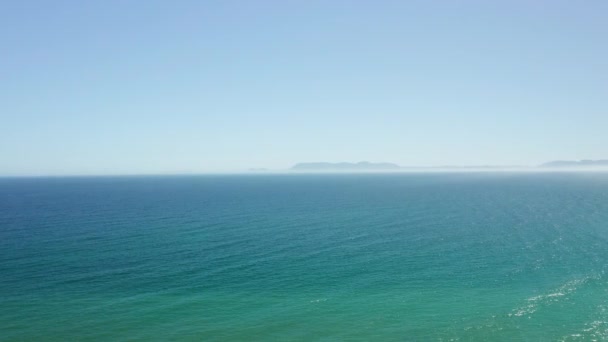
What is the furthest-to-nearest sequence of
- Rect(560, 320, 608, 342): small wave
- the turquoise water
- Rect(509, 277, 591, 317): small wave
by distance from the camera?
Rect(509, 277, 591, 317): small wave, the turquoise water, Rect(560, 320, 608, 342): small wave

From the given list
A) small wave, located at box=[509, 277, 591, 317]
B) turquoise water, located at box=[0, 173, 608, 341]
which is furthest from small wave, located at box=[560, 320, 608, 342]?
→ small wave, located at box=[509, 277, 591, 317]

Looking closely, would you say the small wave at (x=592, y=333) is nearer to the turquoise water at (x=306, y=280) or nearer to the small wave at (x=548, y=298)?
the turquoise water at (x=306, y=280)

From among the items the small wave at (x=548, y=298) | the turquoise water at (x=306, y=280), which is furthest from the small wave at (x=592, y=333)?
the small wave at (x=548, y=298)

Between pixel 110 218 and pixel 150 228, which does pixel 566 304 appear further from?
pixel 110 218

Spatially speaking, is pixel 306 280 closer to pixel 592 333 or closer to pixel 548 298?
pixel 548 298

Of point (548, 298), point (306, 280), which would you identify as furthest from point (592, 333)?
point (306, 280)

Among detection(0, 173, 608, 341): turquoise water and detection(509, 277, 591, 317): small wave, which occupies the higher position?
detection(0, 173, 608, 341): turquoise water

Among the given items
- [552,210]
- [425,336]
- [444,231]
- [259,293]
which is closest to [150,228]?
[259,293]

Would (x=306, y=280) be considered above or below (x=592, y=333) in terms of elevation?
above

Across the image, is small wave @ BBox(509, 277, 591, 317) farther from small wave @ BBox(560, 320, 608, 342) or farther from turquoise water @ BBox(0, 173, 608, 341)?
small wave @ BBox(560, 320, 608, 342)
